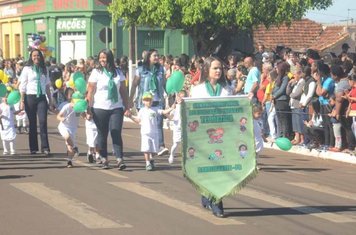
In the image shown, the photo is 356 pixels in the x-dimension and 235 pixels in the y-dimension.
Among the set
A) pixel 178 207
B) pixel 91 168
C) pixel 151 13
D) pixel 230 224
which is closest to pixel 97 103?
pixel 91 168

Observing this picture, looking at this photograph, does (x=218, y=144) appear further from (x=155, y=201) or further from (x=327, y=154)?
(x=327, y=154)

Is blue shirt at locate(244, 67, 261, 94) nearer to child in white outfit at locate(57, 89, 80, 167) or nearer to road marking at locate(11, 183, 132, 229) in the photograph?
child in white outfit at locate(57, 89, 80, 167)

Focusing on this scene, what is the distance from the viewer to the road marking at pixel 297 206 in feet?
35.4

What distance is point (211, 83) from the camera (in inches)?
440

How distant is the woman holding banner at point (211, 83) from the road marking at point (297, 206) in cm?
119

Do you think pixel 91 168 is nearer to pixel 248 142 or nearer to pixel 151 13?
pixel 248 142

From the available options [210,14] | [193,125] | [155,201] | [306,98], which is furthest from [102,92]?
[210,14]

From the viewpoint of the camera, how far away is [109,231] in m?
9.59

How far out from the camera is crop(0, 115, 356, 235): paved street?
32.7 ft

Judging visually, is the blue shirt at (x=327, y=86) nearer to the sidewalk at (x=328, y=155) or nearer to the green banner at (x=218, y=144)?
the sidewalk at (x=328, y=155)

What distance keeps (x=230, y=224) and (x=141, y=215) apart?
3.49ft

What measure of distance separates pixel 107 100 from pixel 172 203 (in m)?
3.71

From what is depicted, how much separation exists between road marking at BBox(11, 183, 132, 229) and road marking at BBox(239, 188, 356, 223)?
241cm

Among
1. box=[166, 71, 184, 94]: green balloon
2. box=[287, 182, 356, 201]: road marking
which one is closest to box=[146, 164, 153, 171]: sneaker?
box=[166, 71, 184, 94]: green balloon
